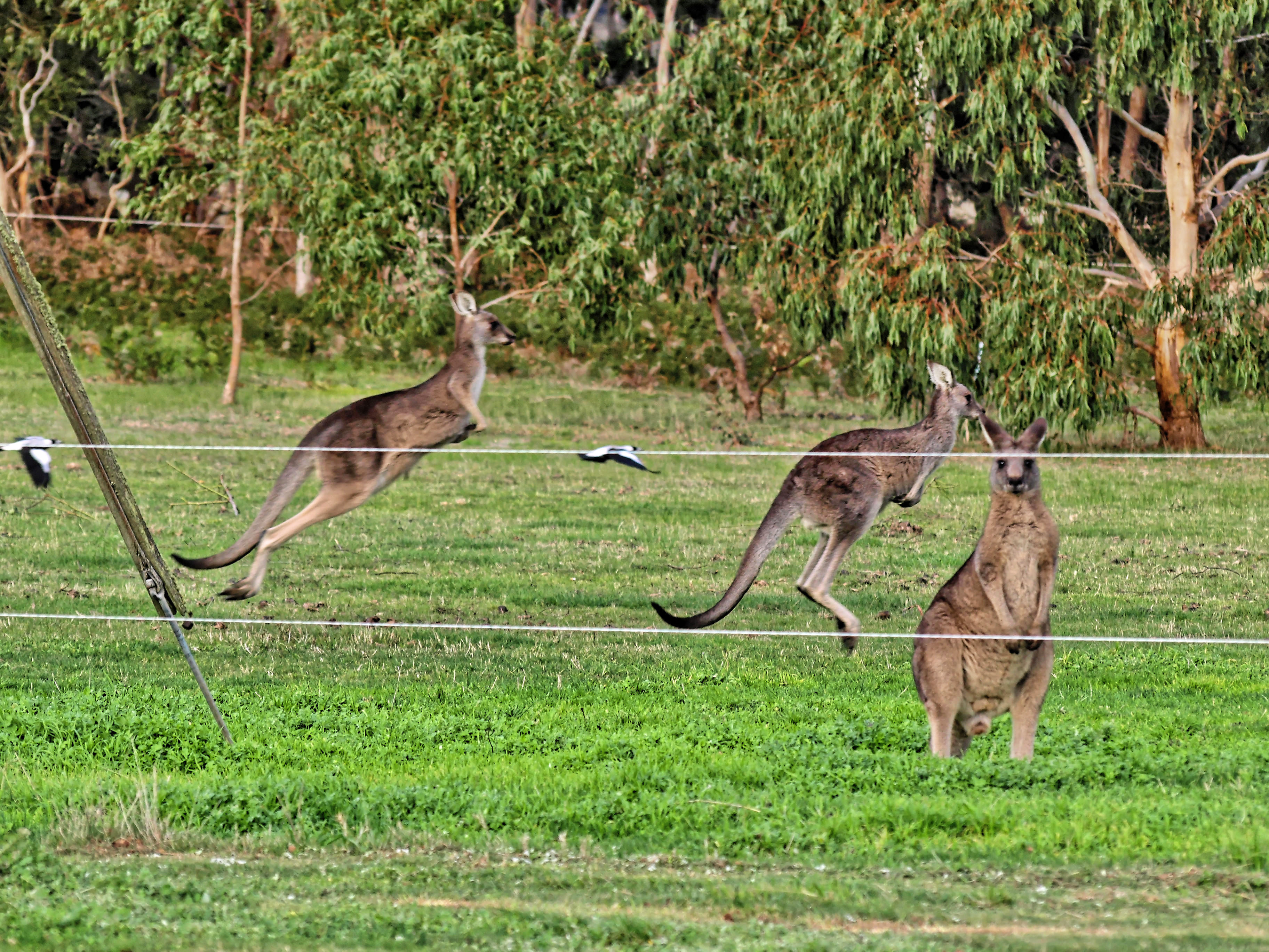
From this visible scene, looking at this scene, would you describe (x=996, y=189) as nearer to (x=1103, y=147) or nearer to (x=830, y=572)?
(x=1103, y=147)

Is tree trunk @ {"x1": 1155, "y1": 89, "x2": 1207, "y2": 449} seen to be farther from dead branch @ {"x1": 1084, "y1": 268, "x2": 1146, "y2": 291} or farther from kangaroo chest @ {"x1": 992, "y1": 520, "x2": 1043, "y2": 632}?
kangaroo chest @ {"x1": 992, "y1": 520, "x2": 1043, "y2": 632}

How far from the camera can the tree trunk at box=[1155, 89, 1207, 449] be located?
1784cm

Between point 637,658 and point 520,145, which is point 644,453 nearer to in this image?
point 637,658

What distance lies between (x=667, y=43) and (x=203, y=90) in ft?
24.0

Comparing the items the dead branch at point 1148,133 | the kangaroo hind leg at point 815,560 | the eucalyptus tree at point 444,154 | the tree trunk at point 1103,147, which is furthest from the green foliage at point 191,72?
the kangaroo hind leg at point 815,560

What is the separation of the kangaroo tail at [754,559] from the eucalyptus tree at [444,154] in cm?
1296

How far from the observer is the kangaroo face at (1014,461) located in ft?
17.9

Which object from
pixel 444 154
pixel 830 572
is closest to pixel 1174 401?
pixel 444 154

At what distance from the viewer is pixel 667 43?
86.5 feet

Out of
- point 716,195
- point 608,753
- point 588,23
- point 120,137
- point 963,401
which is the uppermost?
point 588,23

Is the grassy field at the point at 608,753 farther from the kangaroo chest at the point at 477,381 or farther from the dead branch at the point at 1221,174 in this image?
the dead branch at the point at 1221,174

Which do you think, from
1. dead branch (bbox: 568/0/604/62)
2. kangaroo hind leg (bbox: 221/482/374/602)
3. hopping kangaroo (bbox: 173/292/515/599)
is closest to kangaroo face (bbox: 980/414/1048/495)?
hopping kangaroo (bbox: 173/292/515/599)

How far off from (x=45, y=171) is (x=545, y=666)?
87.5 feet

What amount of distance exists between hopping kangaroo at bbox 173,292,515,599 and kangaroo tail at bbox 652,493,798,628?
3.57ft
